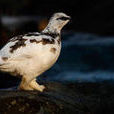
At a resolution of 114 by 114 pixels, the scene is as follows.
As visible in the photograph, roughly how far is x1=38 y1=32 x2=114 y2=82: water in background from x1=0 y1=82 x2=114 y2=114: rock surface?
3.72 metres

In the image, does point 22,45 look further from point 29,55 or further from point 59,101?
point 59,101

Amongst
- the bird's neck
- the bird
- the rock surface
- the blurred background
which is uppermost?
the bird's neck

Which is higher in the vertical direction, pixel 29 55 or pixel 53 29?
pixel 53 29

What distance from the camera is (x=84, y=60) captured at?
1353 centimetres

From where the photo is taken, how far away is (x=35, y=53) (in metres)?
5.20

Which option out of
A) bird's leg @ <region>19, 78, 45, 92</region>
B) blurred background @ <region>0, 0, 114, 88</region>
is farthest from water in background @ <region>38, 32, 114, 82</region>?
bird's leg @ <region>19, 78, 45, 92</region>

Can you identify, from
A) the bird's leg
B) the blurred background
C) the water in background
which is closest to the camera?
the bird's leg

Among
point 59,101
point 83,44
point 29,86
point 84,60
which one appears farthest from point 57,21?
point 83,44

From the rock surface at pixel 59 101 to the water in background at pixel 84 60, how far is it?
12.2 ft

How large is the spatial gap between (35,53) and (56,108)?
68 centimetres

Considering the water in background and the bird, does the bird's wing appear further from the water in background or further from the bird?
the water in background

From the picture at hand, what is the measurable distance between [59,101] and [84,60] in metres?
8.40

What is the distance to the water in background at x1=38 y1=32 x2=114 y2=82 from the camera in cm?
1097

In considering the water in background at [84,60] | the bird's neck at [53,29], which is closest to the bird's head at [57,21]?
the bird's neck at [53,29]
